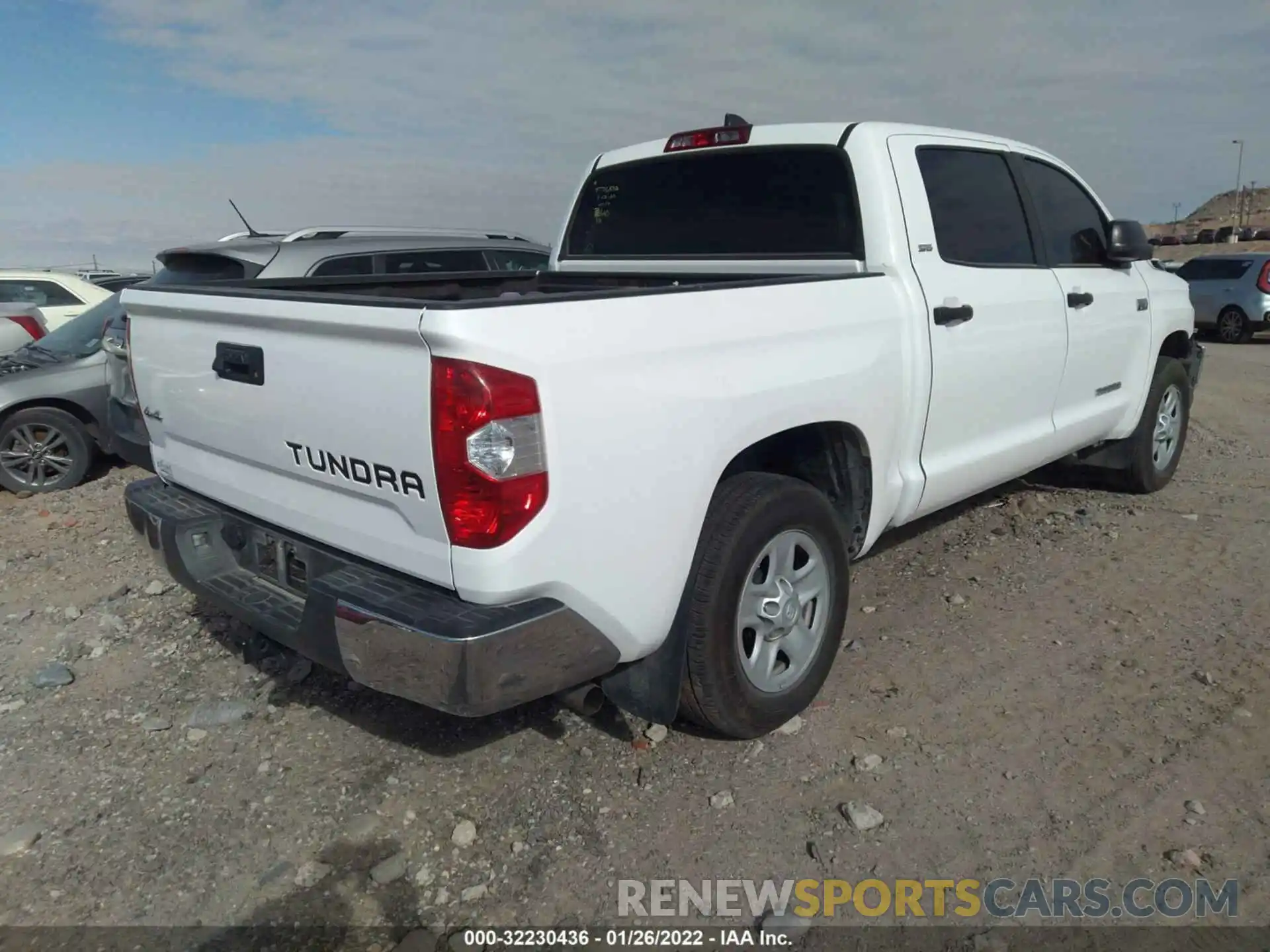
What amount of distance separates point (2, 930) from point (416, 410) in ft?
5.55

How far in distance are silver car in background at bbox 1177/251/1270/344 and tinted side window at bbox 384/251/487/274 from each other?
13.1 m

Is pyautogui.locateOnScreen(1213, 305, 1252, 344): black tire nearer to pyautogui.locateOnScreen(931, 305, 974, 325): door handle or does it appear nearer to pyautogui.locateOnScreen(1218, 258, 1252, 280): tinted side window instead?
pyautogui.locateOnScreen(1218, 258, 1252, 280): tinted side window

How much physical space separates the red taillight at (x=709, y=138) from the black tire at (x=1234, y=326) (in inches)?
607

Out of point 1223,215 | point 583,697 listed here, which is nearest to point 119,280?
point 583,697

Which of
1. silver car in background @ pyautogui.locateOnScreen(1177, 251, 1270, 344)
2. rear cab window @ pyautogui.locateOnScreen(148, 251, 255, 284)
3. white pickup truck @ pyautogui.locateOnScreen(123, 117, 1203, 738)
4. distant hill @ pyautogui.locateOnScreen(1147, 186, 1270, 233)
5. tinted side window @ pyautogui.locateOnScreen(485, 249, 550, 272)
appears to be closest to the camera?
white pickup truck @ pyautogui.locateOnScreen(123, 117, 1203, 738)

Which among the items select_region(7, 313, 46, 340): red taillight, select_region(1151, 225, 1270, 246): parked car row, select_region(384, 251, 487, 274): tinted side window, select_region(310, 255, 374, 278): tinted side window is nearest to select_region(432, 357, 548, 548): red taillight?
select_region(310, 255, 374, 278): tinted side window

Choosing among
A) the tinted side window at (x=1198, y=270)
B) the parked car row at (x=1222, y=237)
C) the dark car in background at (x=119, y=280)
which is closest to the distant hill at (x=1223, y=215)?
the parked car row at (x=1222, y=237)

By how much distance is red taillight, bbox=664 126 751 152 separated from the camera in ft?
13.4

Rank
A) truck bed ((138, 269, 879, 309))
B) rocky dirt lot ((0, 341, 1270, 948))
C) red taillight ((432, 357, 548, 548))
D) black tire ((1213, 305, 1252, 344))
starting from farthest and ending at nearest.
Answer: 1. black tire ((1213, 305, 1252, 344))
2. rocky dirt lot ((0, 341, 1270, 948))
3. truck bed ((138, 269, 879, 309))
4. red taillight ((432, 357, 548, 548))

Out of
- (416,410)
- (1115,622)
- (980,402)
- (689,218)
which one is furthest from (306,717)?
(1115,622)

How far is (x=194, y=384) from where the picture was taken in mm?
3080

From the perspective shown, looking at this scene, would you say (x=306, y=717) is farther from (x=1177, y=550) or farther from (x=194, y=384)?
(x=1177, y=550)

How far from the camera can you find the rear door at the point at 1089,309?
4.56 m

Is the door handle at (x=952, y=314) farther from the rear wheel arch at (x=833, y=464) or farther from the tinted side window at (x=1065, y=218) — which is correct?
the tinted side window at (x=1065, y=218)
